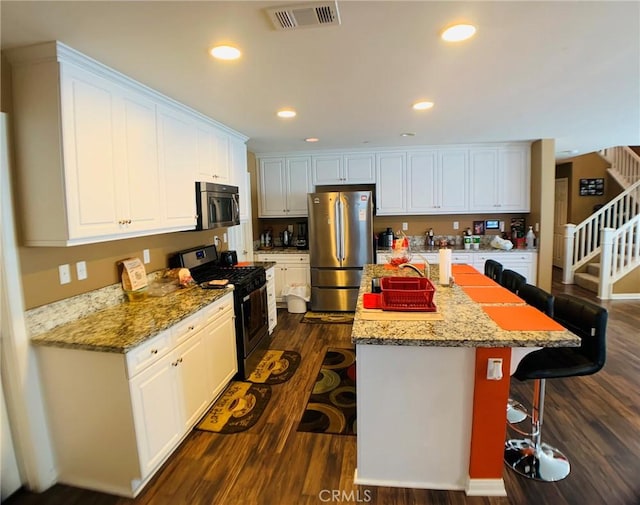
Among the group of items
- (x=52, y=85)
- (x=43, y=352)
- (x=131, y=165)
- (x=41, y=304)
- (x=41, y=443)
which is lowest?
(x=41, y=443)

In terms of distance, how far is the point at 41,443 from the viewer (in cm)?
201

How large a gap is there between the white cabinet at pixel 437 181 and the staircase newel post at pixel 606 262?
93.5 inches

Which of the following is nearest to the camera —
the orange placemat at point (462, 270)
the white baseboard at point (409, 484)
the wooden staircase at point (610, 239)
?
the white baseboard at point (409, 484)

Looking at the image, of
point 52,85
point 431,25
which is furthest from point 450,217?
point 52,85

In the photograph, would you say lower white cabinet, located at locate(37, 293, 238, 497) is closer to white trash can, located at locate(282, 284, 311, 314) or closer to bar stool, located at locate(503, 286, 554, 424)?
bar stool, located at locate(503, 286, 554, 424)

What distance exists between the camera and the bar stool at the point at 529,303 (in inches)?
88.8

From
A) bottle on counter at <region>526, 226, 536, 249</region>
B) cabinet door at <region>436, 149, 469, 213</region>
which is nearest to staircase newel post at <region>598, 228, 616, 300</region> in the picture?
bottle on counter at <region>526, 226, 536, 249</region>

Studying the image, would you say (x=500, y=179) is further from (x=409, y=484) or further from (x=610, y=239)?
(x=409, y=484)

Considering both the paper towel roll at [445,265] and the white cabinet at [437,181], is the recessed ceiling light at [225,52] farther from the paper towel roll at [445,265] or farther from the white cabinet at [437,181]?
the white cabinet at [437,181]

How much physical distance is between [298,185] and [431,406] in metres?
4.15

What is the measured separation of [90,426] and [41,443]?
1.02 ft

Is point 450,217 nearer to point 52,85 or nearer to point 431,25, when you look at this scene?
point 431,25

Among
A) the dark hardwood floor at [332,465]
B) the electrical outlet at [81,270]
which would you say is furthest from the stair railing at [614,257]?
the electrical outlet at [81,270]

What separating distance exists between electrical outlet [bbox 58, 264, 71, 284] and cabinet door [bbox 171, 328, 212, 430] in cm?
78
